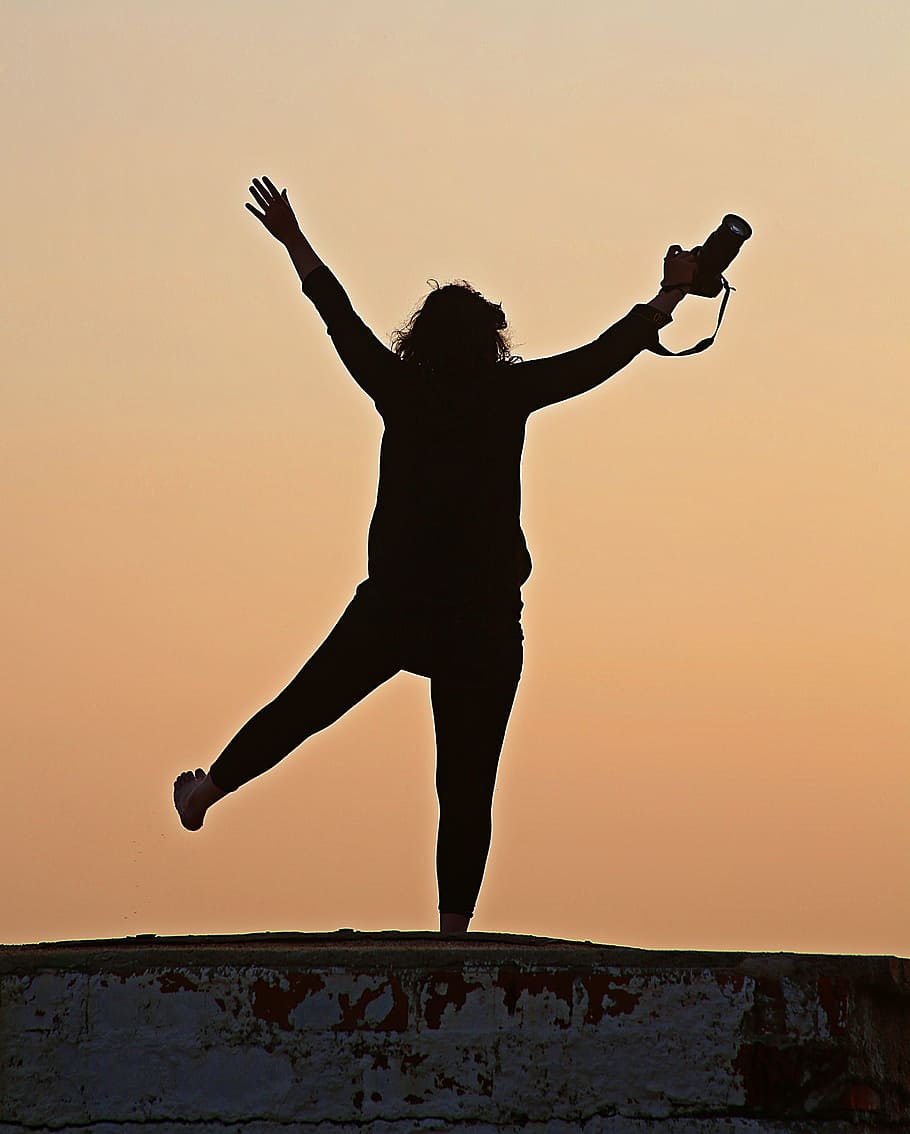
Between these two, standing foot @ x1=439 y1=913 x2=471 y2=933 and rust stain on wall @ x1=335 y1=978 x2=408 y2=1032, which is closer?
rust stain on wall @ x1=335 y1=978 x2=408 y2=1032

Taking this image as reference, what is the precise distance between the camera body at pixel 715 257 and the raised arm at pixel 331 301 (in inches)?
35.2

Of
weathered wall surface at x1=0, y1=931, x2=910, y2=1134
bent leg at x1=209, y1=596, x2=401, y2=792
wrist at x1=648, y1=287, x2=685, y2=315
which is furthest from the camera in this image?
wrist at x1=648, y1=287, x2=685, y2=315

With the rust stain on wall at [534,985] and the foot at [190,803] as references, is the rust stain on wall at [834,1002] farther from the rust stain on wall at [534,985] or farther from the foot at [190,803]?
the foot at [190,803]

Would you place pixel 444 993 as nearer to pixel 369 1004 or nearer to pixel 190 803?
pixel 369 1004

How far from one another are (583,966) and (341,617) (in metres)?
1.90

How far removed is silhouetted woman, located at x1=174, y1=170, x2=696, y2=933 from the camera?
16.2 feet

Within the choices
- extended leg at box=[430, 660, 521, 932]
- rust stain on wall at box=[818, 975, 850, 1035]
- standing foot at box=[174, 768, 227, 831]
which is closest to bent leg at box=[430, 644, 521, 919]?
extended leg at box=[430, 660, 521, 932]

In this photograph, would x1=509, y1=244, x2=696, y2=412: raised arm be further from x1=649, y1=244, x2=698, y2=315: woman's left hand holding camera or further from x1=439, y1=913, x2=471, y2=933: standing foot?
x1=439, y1=913, x2=471, y2=933: standing foot

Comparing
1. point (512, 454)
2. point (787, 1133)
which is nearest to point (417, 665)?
point (512, 454)

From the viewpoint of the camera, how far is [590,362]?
16.3 feet

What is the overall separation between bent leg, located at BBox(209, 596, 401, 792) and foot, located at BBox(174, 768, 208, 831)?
280 millimetres

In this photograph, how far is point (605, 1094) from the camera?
325 centimetres

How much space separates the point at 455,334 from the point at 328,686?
41.5 inches

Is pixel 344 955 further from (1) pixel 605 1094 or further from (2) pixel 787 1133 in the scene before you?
(2) pixel 787 1133
